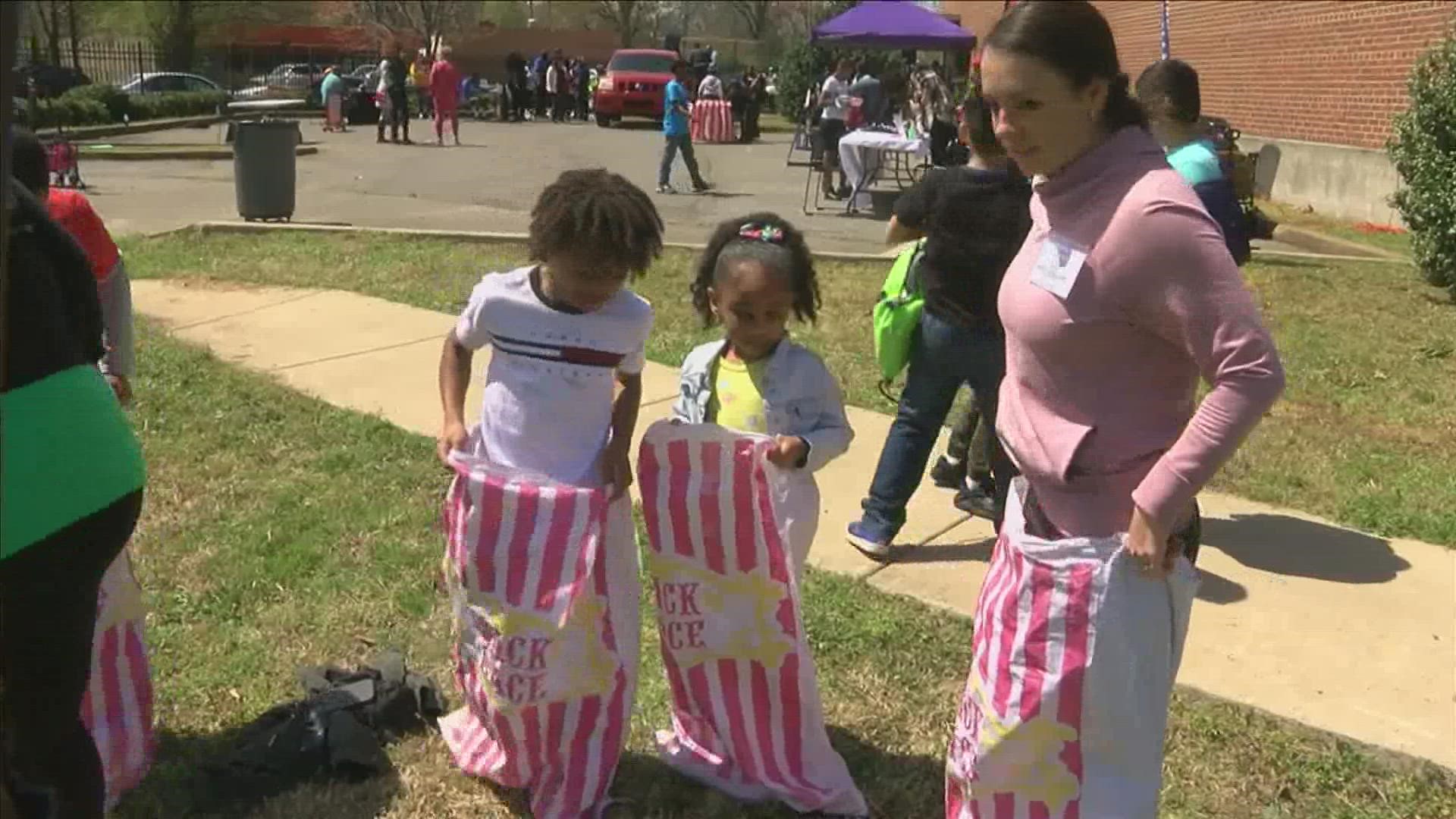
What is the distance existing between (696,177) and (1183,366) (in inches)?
562

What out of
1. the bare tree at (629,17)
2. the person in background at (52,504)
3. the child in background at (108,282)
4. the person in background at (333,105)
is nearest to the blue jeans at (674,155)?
the child in background at (108,282)

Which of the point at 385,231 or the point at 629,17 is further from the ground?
the point at 629,17

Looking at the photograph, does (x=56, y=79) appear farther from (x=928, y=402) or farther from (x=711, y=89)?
(x=928, y=402)

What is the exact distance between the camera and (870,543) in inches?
185

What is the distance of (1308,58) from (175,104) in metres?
25.4

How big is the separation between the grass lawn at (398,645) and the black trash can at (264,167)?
5.89 meters

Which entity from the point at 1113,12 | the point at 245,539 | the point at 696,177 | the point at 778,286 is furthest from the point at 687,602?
the point at 1113,12

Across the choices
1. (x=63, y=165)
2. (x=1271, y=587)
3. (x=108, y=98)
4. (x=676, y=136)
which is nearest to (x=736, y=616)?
(x=1271, y=587)

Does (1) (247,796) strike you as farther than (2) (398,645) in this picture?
No

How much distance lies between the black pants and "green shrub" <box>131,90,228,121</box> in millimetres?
30014

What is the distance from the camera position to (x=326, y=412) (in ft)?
20.1

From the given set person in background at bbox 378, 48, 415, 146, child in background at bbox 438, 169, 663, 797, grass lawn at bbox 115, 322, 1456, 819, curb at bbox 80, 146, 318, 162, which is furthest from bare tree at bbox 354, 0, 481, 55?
child in background at bbox 438, 169, 663, 797

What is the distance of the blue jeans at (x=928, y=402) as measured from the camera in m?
4.37

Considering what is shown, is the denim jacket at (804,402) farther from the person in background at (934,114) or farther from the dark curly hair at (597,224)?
the person in background at (934,114)
